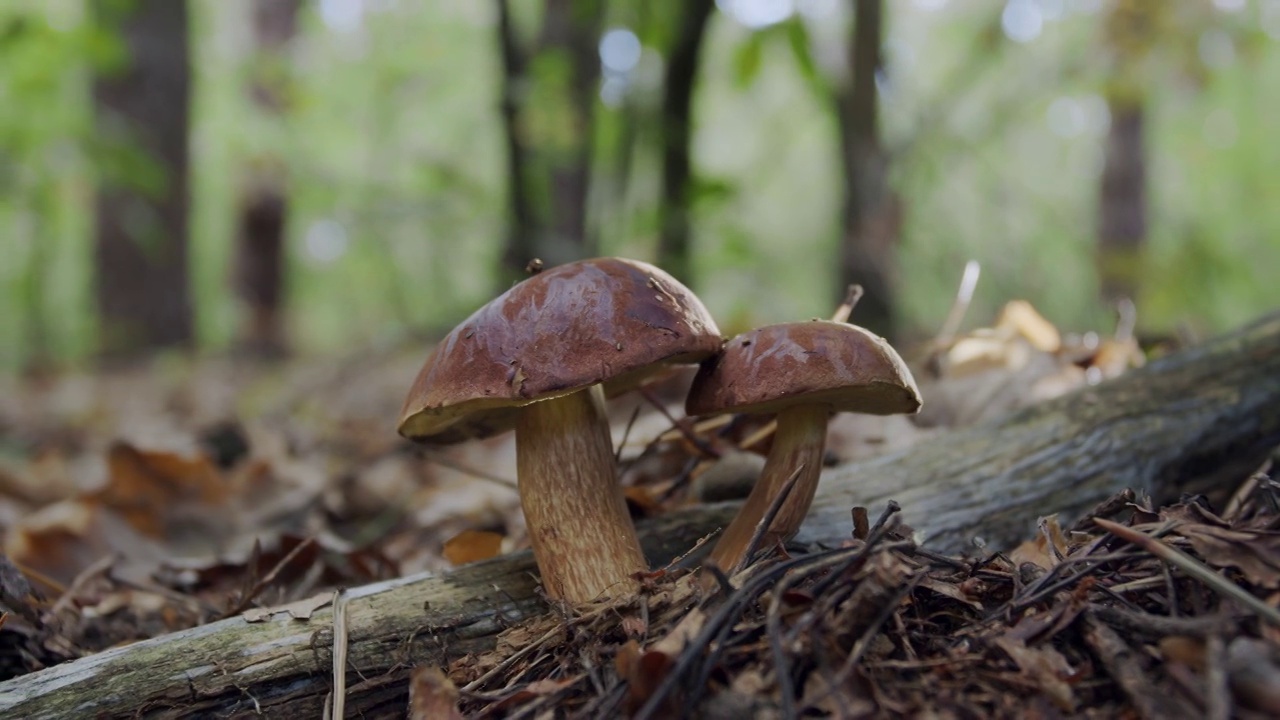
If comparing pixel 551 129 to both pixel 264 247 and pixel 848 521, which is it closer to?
pixel 848 521

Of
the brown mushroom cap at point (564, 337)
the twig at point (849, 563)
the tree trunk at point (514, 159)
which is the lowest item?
the twig at point (849, 563)

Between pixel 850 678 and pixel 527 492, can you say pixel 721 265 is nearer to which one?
pixel 527 492

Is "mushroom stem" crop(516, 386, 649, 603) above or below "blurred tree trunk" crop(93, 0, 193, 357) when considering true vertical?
below

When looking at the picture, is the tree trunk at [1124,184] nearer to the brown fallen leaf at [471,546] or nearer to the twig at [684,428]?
the twig at [684,428]

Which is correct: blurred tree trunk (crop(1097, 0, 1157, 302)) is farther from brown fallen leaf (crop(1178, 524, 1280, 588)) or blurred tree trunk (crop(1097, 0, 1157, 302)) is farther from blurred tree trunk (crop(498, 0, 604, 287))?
brown fallen leaf (crop(1178, 524, 1280, 588))

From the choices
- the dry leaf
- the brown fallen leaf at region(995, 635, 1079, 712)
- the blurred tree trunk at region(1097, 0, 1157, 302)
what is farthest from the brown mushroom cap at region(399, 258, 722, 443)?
the blurred tree trunk at region(1097, 0, 1157, 302)

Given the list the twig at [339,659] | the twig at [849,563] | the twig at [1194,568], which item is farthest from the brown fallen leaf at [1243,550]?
the twig at [339,659]

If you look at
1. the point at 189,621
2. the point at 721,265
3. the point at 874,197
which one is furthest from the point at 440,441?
the point at 874,197
